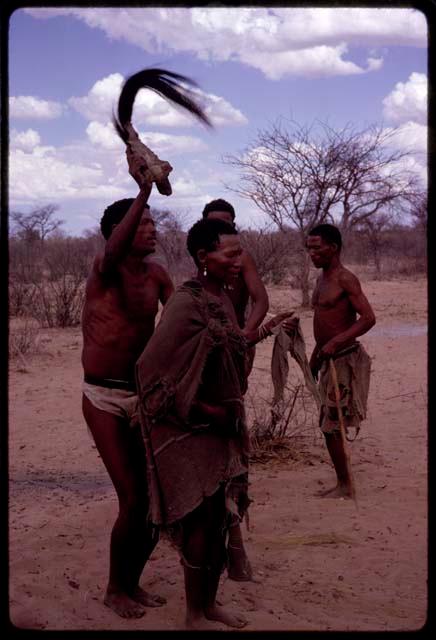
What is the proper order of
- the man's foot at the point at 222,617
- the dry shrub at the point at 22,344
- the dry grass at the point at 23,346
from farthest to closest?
the dry shrub at the point at 22,344, the dry grass at the point at 23,346, the man's foot at the point at 222,617

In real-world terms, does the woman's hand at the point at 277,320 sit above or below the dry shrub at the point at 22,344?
above

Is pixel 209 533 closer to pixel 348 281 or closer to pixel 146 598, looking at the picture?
pixel 146 598

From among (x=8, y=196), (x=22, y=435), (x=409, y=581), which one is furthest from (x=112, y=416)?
(x=22, y=435)

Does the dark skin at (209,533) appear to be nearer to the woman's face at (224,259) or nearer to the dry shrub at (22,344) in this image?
the woman's face at (224,259)

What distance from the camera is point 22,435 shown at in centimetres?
641

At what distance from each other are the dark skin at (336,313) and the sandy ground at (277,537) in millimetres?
258

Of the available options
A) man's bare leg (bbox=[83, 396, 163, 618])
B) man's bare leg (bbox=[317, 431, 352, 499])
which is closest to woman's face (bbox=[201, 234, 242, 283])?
man's bare leg (bbox=[83, 396, 163, 618])

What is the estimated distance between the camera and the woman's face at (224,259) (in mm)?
2830

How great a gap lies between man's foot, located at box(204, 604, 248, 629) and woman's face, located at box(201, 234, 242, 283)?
1245 mm

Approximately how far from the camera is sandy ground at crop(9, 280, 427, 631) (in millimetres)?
3143

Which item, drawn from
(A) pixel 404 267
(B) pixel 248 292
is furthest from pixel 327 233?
(A) pixel 404 267

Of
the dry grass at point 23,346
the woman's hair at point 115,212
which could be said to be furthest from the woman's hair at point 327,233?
the dry grass at point 23,346

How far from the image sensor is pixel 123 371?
3088 millimetres
